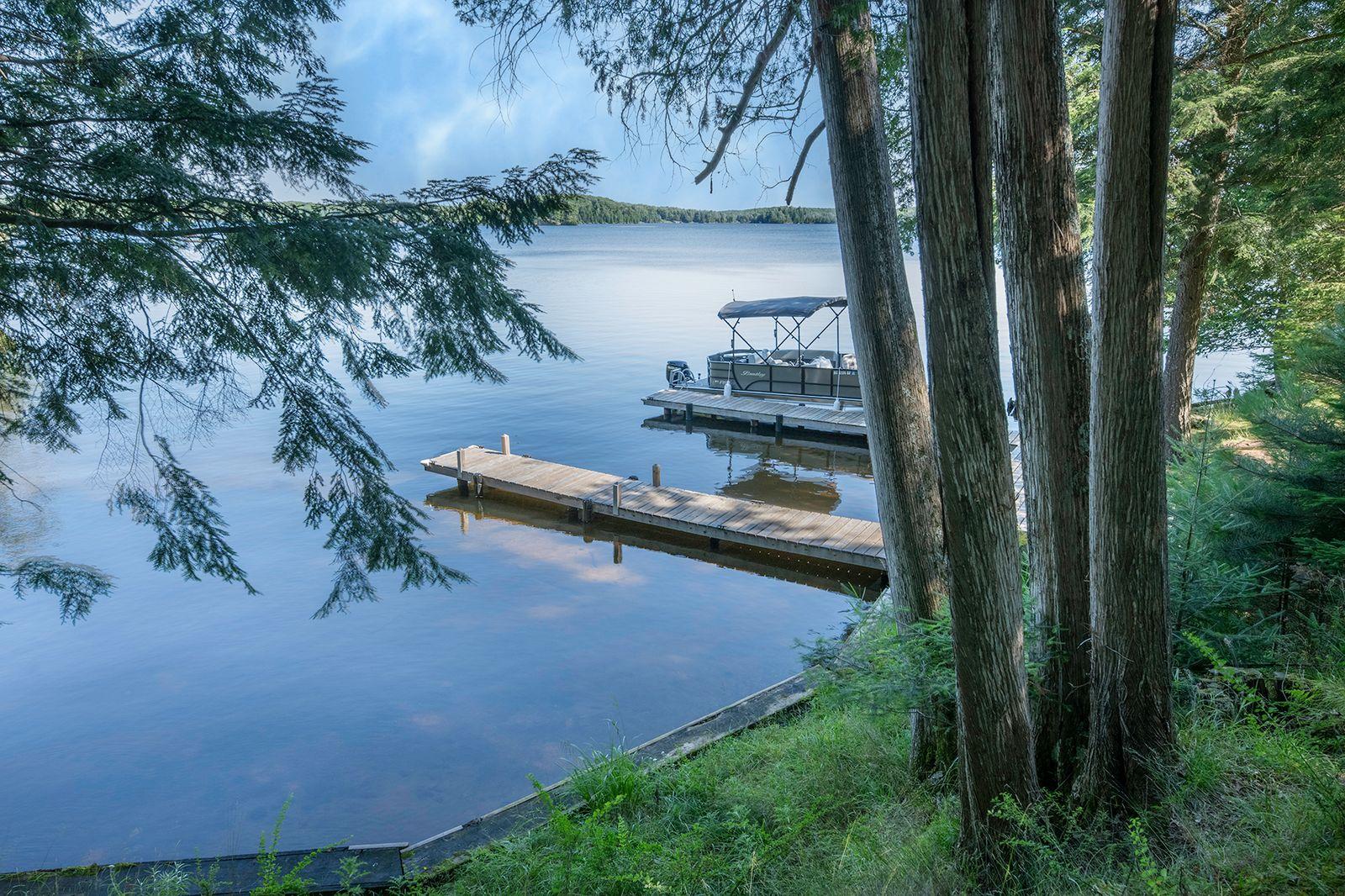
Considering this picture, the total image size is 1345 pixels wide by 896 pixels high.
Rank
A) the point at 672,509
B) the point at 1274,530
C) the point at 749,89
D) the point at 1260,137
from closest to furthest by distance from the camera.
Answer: the point at 1274,530 → the point at 749,89 → the point at 1260,137 → the point at 672,509

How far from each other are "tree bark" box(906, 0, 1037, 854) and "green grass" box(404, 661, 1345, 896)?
0.91 ft

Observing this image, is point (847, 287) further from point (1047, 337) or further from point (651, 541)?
point (651, 541)

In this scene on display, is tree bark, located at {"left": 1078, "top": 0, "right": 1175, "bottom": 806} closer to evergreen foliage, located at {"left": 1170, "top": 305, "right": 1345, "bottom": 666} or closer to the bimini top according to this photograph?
evergreen foliage, located at {"left": 1170, "top": 305, "right": 1345, "bottom": 666}

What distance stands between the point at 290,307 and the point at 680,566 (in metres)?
8.86

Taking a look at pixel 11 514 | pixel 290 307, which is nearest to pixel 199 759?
pixel 290 307

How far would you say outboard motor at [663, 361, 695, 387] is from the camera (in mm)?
22484

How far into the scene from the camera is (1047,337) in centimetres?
315

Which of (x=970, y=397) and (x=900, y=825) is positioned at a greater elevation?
(x=970, y=397)

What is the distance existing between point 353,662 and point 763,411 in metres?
12.2

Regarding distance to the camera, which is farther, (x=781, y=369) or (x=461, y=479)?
(x=781, y=369)

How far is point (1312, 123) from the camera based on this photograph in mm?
7723

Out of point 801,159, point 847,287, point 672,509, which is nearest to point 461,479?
point 672,509

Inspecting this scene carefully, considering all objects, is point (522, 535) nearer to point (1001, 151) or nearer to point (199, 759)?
point (199, 759)

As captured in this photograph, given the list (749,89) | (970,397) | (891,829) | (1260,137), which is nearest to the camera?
(970,397)
